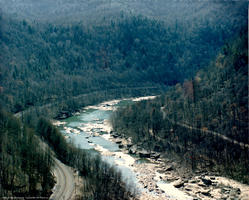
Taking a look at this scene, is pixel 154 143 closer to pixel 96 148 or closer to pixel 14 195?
pixel 96 148

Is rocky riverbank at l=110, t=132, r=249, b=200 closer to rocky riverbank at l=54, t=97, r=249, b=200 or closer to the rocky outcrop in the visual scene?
rocky riverbank at l=54, t=97, r=249, b=200

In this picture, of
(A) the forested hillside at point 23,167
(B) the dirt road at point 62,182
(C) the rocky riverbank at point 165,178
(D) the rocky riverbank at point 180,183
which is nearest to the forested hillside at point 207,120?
(C) the rocky riverbank at point 165,178

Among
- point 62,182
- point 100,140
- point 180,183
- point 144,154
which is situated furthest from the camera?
point 100,140

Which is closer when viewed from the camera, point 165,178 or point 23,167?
point 23,167

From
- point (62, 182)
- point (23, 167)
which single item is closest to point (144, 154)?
point (62, 182)

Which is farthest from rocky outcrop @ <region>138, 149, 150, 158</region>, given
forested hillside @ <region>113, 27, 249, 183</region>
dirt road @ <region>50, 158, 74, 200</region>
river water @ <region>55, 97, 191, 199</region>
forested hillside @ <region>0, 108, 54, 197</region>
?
forested hillside @ <region>0, 108, 54, 197</region>

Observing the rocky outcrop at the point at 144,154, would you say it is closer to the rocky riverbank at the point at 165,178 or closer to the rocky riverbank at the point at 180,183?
the rocky riverbank at the point at 165,178

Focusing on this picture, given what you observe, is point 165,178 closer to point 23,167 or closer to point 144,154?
point 144,154
